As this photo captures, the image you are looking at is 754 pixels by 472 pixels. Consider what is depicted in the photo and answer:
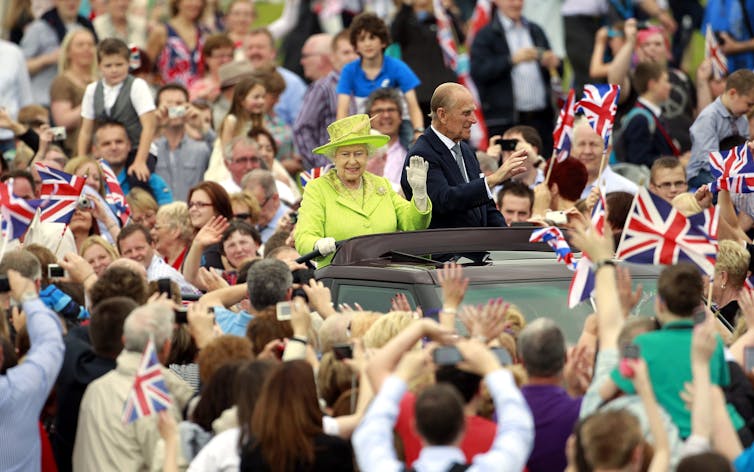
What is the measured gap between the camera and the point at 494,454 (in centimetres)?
673

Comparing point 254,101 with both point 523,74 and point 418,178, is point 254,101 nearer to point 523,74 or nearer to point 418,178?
point 523,74

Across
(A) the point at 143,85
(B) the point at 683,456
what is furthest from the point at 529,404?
(A) the point at 143,85

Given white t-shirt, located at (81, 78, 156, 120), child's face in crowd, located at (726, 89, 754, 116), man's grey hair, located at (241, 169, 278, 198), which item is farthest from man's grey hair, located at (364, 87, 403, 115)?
child's face in crowd, located at (726, 89, 754, 116)

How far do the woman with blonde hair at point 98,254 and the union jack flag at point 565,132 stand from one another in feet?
12.6

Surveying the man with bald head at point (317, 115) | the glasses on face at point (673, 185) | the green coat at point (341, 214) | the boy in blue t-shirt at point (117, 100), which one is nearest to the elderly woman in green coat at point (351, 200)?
the green coat at point (341, 214)

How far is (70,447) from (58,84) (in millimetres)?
8799

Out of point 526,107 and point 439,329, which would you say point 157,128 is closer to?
point 526,107

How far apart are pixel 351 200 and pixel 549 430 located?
12.7ft

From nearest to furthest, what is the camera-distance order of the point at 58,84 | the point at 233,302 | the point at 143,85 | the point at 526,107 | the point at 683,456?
the point at 683,456
the point at 233,302
the point at 143,85
the point at 58,84
the point at 526,107

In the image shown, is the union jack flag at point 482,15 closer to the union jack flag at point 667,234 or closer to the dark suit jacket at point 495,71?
the dark suit jacket at point 495,71

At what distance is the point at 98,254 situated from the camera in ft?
38.5

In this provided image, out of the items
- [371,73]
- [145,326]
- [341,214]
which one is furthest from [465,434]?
[371,73]

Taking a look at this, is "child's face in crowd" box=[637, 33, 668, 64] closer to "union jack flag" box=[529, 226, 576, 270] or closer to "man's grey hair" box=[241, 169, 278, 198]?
"man's grey hair" box=[241, 169, 278, 198]

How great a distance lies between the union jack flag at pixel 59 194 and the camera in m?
12.1
